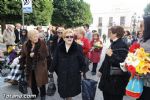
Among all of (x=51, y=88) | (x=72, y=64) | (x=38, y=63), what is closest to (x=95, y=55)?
(x=51, y=88)

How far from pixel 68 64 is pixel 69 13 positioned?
38.0 metres

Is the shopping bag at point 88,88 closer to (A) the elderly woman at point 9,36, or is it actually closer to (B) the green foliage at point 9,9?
(A) the elderly woman at point 9,36

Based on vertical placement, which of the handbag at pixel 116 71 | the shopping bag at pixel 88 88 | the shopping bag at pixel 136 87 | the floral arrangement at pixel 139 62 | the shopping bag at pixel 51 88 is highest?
the floral arrangement at pixel 139 62

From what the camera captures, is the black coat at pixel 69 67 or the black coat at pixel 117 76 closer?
the black coat at pixel 117 76

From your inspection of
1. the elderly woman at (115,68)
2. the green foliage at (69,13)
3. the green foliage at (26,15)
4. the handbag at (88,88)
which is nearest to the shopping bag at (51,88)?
the handbag at (88,88)

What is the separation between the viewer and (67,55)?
17.6ft


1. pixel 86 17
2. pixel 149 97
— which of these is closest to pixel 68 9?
pixel 86 17

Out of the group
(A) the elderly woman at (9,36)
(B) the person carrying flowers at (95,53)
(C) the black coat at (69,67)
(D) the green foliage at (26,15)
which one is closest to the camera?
(C) the black coat at (69,67)

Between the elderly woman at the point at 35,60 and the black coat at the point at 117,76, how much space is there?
71.1 inches

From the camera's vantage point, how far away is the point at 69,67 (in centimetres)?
536

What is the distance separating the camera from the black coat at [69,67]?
5.36 m

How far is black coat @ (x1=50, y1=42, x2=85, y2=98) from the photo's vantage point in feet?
17.6

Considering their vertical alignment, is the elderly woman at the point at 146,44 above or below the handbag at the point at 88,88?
above

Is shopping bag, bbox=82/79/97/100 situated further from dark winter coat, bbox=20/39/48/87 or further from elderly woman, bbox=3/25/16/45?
elderly woman, bbox=3/25/16/45
